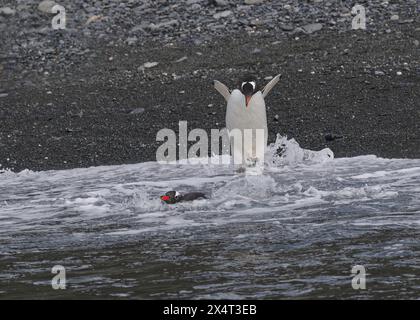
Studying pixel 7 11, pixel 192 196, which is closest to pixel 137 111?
pixel 192 196

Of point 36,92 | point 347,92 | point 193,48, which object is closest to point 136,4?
point 193,48

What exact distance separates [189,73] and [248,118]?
12.6ft

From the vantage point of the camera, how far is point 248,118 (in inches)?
462

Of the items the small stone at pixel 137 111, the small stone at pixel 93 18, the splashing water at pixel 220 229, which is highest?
the small stone at pixel 93 18

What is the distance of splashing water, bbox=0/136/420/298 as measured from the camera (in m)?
6.81

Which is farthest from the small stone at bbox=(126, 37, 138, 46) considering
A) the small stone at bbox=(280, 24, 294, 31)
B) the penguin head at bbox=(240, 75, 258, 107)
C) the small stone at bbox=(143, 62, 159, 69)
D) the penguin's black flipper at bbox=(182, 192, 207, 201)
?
the penguin's black flipper at bbox=(182, 192, 207, 201)

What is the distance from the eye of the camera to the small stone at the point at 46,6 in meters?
18.8

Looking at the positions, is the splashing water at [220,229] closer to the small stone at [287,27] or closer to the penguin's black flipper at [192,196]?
the penguin's black flipper at [192,196]

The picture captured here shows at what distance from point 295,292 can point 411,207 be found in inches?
113

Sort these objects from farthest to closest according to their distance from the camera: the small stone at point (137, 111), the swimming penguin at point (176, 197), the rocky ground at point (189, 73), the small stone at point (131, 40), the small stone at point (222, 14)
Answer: the small stone at point (222, 14) < the small stone at point (131, 40) < the small stone at point (137, 111) < the rocky ground at point (189, 73) < the swimming penguin at point (176, 197)

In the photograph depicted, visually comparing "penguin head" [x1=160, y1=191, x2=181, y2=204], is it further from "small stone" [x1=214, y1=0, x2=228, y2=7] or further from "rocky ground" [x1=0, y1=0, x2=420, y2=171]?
"small stone" [x1=214, y1=0, x2=228, y2=7]

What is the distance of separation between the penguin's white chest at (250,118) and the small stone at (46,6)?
8049mm

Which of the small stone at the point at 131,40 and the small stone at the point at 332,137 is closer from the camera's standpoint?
the small stone at the point at 332,137

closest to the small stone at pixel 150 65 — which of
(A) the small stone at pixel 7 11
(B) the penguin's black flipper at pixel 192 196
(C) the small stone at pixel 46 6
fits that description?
(C) the small stone at pixel 46 6
